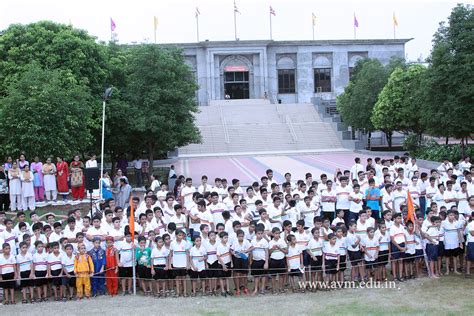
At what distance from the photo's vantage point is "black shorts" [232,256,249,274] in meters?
11.0

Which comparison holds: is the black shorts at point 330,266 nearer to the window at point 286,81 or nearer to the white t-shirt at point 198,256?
the white t-shirt at point 198,256

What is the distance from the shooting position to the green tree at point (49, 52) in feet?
74.8

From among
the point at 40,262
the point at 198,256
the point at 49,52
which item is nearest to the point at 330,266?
the point at 198,256

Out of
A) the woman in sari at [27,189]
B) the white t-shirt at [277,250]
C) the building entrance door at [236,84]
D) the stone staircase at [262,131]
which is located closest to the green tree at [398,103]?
the stone staircase at [262,131]

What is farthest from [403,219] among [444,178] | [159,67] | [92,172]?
[159,67]

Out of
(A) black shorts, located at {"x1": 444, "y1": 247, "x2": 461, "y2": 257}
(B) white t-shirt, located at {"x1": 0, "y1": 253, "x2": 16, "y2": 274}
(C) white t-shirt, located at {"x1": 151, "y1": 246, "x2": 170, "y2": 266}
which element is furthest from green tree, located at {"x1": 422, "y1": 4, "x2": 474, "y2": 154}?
(B) white t-shirt, located at {"x1": 0, "y1": 253, "x2": 16, "y2": 274}

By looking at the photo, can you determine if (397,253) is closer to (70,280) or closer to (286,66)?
(70,280)

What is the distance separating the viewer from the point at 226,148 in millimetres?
42250

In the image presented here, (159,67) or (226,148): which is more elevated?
(159,67)

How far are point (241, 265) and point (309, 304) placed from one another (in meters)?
1.64

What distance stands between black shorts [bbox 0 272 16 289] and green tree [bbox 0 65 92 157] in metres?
8.94

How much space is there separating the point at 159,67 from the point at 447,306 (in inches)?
706

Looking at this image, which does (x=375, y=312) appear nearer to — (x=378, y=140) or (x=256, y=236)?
(x=256, y=236)

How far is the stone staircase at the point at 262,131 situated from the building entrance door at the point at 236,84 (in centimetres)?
588
